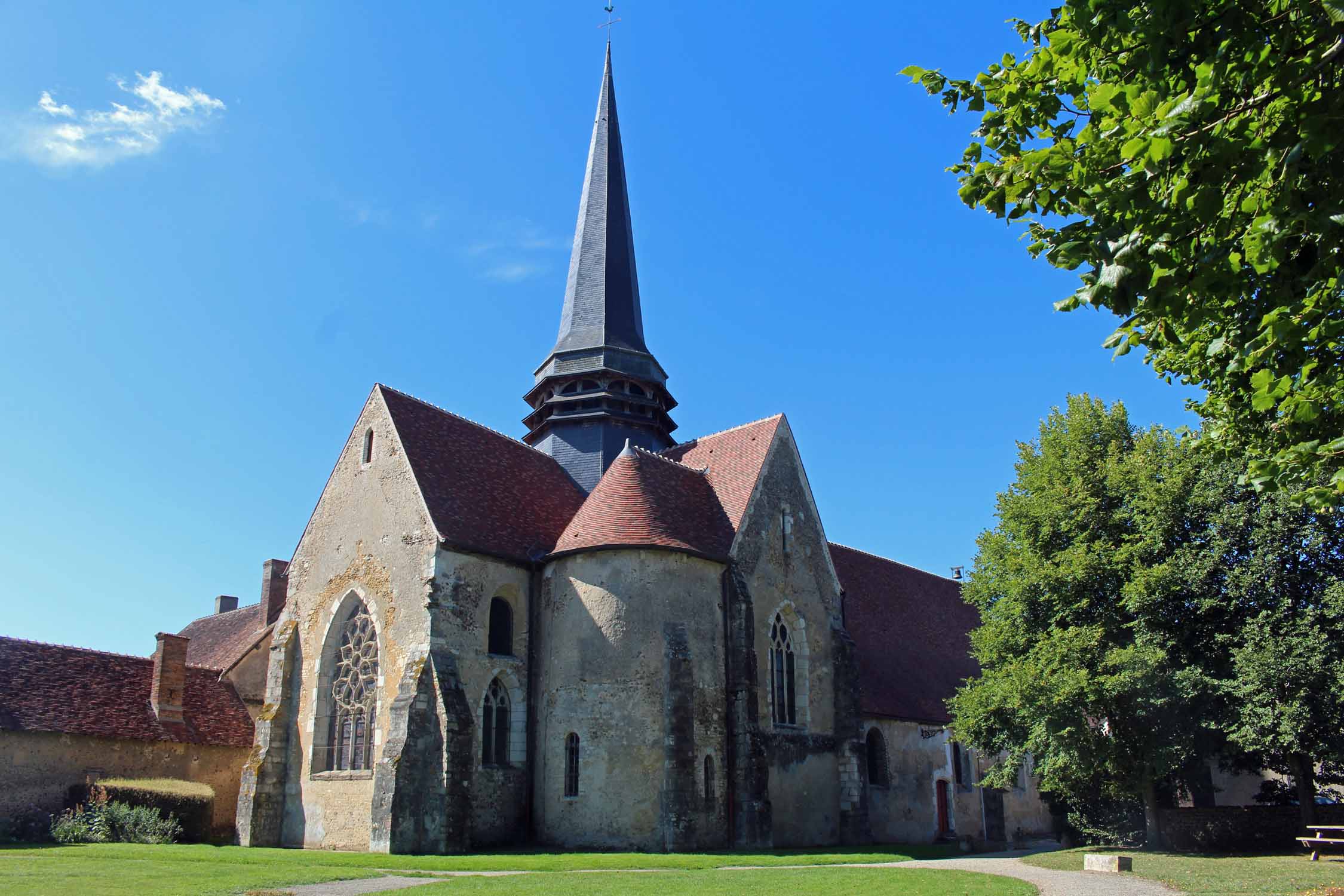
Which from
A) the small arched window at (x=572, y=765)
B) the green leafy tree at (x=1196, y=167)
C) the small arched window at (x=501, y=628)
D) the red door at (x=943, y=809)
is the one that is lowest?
the red door at (x=943, y=809)

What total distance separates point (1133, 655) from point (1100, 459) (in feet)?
17.2

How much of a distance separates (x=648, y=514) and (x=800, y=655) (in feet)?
20.0

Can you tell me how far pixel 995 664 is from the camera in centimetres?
2366

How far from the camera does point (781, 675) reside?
82.0 feet

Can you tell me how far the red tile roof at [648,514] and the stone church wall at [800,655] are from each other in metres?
0.99

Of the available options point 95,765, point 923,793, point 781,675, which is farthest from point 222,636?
point 923,793

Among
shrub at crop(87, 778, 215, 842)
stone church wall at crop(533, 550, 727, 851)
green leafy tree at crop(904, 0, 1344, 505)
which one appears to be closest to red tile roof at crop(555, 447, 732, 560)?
stone church wall at crop(533, 550, 727, 851)

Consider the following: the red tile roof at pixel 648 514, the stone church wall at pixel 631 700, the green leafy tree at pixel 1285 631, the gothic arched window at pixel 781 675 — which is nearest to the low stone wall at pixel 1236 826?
the green leafy tree at pixel 1285 631

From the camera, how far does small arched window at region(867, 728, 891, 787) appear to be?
2694cm

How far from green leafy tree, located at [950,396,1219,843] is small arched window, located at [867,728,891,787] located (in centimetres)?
338

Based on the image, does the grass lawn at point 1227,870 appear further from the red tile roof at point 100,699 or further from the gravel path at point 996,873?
the red tile roof at point 100,699

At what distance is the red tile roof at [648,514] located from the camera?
74.1 ft

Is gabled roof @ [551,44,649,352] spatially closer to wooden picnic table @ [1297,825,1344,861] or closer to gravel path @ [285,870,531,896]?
gravel path @ [285,870,531,896]

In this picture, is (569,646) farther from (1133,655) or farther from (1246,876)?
(1246,876)
